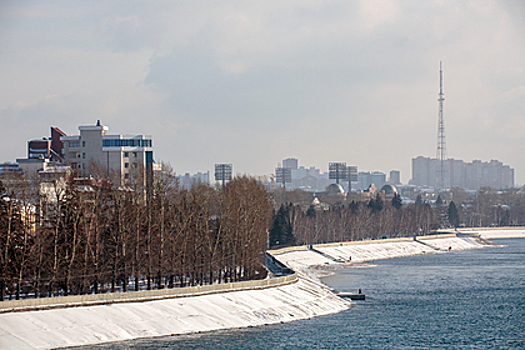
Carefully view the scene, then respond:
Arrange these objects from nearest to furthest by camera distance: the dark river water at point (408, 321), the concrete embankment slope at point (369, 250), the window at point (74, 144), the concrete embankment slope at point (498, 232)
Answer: the dark river water at point (408, 321), the concrete embankment slope at point (369, 250), the window at point (74, 144), the concrete embankment slope at point (498, 232)

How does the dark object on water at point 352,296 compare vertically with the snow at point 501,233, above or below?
above

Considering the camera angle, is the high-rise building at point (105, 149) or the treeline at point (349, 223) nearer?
the high-rise building at point (105, 149)

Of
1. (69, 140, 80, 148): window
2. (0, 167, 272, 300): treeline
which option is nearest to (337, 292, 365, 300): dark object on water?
(0, 167, 272, 300): treeline

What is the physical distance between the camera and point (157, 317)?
1806 inches

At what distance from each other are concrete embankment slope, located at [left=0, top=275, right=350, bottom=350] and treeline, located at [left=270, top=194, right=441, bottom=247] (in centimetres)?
5156

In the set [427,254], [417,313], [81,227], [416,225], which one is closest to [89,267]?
[81,227]

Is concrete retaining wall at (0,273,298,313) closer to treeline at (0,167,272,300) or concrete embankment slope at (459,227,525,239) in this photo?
treeline at (0,167,272,300)

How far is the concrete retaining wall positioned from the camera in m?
42.1

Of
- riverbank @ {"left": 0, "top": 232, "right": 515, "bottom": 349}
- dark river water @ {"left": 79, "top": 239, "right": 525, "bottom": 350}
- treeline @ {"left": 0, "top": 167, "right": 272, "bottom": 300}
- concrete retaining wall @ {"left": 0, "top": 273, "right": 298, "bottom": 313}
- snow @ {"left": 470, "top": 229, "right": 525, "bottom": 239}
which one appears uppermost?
treeline @ {"left": 0, "top": 167, "right": 272, "bottom": 300}

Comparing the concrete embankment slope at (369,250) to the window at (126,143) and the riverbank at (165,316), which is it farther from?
the window at (126,143)

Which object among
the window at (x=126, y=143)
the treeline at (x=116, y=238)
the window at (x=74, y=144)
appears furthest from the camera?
the window at (x=126, y=143)

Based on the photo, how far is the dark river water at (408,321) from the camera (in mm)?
41688

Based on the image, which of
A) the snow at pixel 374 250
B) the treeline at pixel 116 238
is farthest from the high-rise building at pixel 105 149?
the treeline at pixel 116 238

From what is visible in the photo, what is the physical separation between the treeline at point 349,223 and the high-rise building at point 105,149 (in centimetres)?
2330
